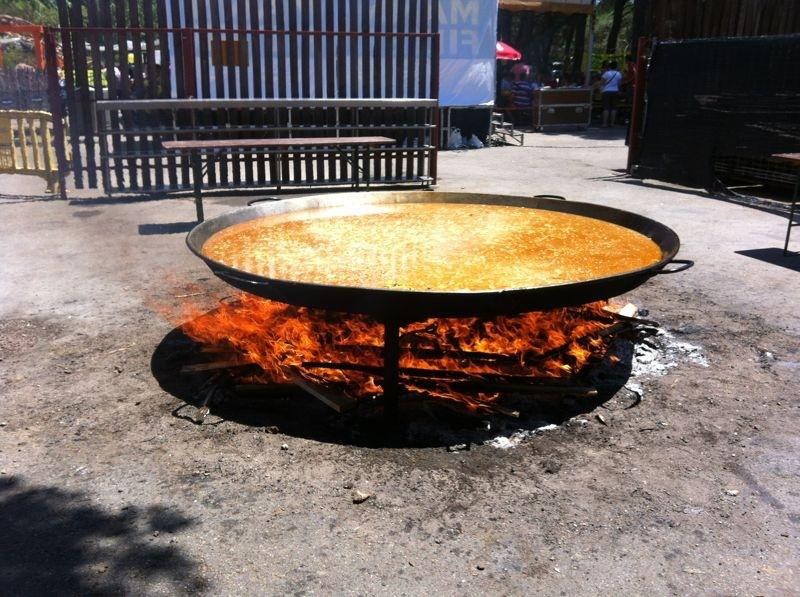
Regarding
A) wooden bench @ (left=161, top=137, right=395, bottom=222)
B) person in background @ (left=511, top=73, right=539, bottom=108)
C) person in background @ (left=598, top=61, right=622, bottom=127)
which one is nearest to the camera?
wooden bench @ (left=161, top=137, right=395, bottom=222)

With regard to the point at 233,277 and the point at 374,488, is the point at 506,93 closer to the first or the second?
the point at 233,277

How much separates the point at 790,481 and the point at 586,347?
1706 mm

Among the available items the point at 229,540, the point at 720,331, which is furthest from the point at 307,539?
the point at 720,331

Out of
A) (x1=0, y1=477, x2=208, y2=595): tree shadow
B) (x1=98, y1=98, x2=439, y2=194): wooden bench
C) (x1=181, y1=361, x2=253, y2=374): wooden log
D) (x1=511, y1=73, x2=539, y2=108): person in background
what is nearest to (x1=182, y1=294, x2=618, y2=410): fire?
(x1=181, y1=361, x2=253, y2=374): wooden log

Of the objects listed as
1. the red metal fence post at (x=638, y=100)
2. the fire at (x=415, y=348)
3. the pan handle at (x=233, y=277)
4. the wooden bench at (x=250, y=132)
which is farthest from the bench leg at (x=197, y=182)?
the red metal fence post at (x=638, y=100)

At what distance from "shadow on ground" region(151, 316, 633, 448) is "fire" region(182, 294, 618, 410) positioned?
13cm

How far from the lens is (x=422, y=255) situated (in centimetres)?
421

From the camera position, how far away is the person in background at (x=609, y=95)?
2535 cm

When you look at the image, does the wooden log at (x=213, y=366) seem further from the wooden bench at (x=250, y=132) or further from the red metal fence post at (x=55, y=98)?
the red metal fence post at (x=55, y=98)

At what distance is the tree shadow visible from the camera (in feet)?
8.71

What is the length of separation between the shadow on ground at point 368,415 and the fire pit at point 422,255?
0.17 meters

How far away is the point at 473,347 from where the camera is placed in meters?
4.68

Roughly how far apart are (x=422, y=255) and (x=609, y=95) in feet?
78.9

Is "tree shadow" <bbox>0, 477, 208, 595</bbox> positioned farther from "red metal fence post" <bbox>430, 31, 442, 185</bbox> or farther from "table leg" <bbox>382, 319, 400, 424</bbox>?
"red metal fence post" <bbox>430, 31, 442, 185</bbox>
